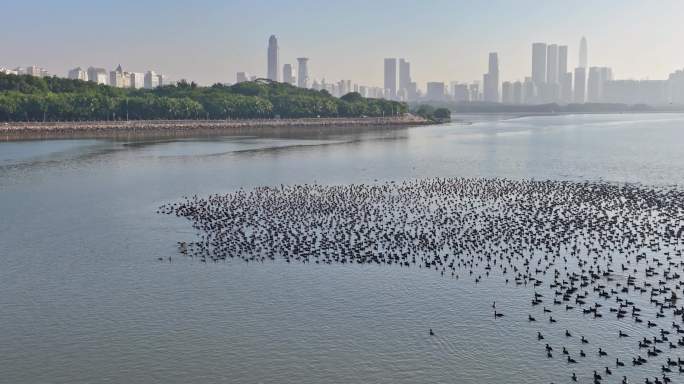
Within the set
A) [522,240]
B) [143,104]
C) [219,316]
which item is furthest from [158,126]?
[219,316]

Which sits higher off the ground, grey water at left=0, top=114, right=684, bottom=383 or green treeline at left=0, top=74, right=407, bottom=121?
green treeline at left=0, top=74, right=407, bottom=121

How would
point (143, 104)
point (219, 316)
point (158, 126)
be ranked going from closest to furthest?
point (219, 316) < point (158, 126) < point (143, 104)

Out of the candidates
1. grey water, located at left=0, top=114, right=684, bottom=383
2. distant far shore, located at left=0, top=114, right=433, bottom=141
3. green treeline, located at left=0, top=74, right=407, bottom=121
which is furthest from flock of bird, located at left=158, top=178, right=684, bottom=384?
green treeline, located at left=0, top=74, right=407, bottom=121

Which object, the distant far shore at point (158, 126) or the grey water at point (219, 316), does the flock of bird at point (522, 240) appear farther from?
the distant far shore at point (158, 126)

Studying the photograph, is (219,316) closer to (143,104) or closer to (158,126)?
(158,126)

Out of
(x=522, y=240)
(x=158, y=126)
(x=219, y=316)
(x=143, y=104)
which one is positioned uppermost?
(x=143, y=104)

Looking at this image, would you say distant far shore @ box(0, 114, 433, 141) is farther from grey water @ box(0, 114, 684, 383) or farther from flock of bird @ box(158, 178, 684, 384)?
flock of bird @ box(158, 178, 684, 384)

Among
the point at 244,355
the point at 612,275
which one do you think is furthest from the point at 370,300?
the point at 612,275
